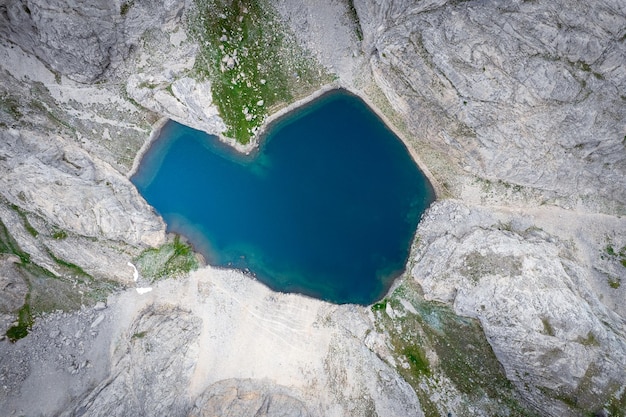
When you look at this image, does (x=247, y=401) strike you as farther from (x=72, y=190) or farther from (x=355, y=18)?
(x=355, y=18)

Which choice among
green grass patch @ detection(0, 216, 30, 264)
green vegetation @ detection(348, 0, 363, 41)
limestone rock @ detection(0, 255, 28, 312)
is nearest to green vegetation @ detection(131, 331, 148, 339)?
limestone rock @ detection(0, 255, 28, 312)

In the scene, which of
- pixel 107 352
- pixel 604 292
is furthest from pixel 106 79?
pixel 604 292

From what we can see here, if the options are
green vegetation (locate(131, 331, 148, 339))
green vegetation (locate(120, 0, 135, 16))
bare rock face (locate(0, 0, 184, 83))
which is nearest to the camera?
bare rock face (locate(0, 0, 184, 83))

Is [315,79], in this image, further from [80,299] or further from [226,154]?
[80,299]

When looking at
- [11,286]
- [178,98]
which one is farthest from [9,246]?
[178,98]

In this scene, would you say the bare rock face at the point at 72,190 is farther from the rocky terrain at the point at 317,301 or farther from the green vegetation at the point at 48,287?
the green vegetation at the point at 48,287

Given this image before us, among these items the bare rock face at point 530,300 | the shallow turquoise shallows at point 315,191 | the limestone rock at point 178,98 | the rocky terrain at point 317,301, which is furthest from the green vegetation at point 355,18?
the bare rock face at point 530,300

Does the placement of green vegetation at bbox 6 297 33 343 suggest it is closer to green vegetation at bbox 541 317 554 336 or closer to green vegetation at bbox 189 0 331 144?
green vegetation at bbox 189 0 331 144
